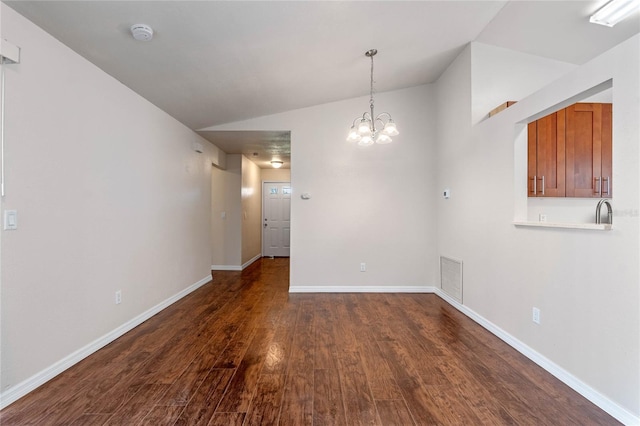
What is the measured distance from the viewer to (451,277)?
3637mm

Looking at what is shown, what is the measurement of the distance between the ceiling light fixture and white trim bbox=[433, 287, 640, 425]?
2.82 m

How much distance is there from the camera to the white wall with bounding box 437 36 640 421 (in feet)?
5.19

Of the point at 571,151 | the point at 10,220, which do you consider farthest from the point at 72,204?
the point at 571,151

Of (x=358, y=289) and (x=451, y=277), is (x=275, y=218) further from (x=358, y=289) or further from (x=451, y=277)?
(x=451, y=277)

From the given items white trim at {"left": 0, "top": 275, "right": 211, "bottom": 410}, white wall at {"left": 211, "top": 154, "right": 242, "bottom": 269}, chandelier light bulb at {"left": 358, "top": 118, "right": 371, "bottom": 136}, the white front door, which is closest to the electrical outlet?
chandelier light bulb at {"left": 358, "top": 118, "right": 371, "bottom": 136}

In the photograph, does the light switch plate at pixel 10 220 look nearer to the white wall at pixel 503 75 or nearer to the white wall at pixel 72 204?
the white wall at pixel 72 204

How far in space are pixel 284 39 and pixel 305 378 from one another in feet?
8.97

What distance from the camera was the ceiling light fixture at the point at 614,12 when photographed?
2225 mm

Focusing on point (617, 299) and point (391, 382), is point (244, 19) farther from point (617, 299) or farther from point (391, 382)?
point (617, 299)

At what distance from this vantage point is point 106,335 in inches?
98.5

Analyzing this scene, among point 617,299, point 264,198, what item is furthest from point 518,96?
point 264,198

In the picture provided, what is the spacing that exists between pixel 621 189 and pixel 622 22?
6.68 ft

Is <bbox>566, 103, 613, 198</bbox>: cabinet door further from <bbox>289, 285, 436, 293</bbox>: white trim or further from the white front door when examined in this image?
the white front door

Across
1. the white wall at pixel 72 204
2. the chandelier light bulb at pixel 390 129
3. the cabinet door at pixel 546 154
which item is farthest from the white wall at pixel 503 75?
the white wall at pixel 72 204
